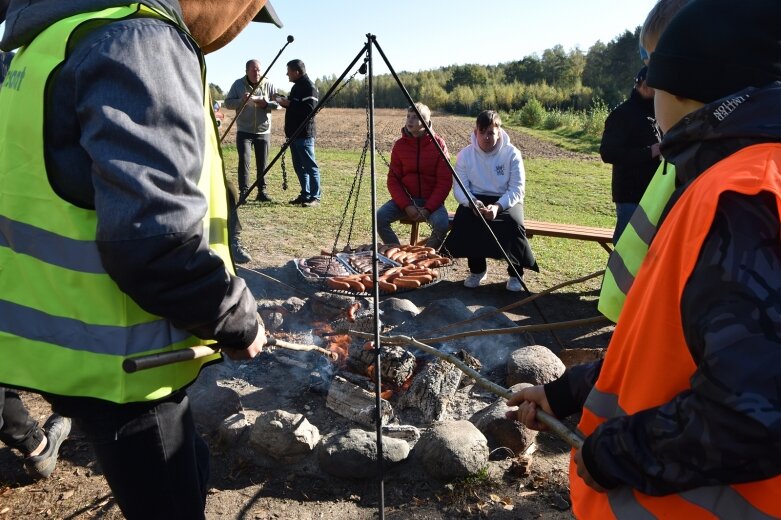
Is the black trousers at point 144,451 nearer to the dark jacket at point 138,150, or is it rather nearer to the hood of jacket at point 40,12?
the dark jacket at point 138,150

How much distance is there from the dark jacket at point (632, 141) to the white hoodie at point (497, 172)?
1.06 metres

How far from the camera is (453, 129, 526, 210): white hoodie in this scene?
5.88 metres

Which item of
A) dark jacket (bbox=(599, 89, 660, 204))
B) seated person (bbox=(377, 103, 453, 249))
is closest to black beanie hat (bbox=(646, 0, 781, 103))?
dark jacket (bbox=(599, 89, 660, 204))

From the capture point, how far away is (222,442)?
10.2 feet

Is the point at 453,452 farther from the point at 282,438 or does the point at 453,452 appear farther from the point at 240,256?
the point at 240,256

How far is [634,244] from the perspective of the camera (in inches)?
58.1

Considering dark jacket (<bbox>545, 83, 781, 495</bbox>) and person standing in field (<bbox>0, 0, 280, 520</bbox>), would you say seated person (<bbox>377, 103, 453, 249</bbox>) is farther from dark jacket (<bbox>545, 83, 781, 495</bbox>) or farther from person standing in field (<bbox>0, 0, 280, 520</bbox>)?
dark jacket (<bbox>545, 83, 781, 495</bbox>)

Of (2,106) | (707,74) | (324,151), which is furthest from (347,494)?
(324,151)

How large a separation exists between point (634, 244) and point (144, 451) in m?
1.35

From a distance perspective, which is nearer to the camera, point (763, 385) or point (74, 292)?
point (763, 385)

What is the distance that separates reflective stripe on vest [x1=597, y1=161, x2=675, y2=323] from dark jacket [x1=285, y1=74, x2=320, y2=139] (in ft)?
25.0

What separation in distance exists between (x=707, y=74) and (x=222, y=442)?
279 centimetres

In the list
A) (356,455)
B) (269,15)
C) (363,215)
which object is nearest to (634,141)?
(356,455)

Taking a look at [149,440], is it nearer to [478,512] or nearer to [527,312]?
[478,512]
